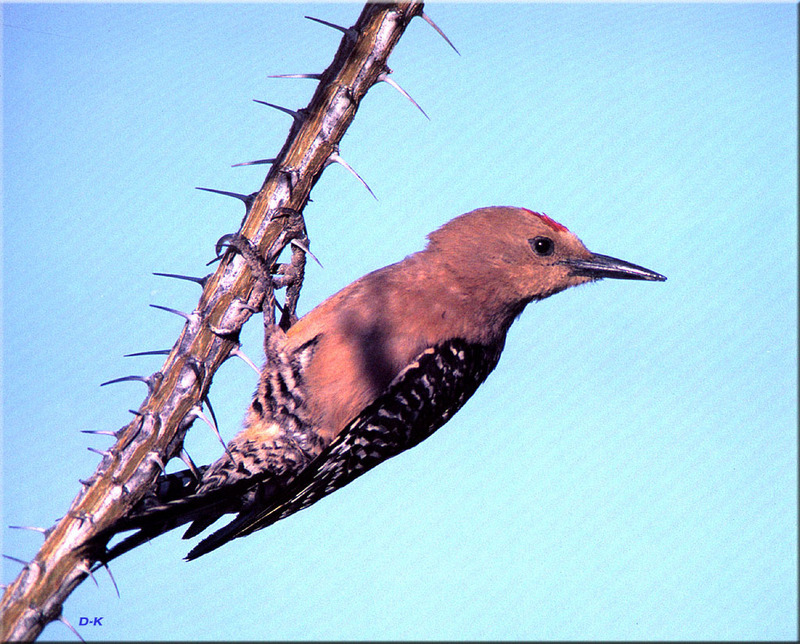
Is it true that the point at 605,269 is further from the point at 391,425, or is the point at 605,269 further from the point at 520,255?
the point at 391,425

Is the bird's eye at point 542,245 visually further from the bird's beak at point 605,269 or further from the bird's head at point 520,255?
the bird's beak at point 605,269

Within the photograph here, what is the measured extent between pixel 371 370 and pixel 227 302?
97 cm

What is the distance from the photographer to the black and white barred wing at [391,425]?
3180 millimetres

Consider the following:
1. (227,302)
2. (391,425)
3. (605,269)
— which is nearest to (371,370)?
(391,425)

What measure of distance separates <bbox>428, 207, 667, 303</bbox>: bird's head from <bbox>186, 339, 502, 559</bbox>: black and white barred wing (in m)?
0.39

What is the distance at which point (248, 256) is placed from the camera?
7.97 ft

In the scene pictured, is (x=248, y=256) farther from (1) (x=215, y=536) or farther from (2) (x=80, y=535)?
(1) (x=215, y=536)

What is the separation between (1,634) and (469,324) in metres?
2.29

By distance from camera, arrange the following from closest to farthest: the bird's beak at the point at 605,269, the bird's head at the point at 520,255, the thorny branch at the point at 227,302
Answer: the thorny branch at the point at 227,302 < the bird's head at the point at 520,255 < the bird's beak at the point at 605,269

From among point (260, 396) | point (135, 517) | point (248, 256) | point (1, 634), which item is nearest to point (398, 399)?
point (260, 396)

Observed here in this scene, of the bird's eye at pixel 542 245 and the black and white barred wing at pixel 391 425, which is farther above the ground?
the bird's eye at pixel 542 245

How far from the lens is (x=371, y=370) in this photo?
3223 mm

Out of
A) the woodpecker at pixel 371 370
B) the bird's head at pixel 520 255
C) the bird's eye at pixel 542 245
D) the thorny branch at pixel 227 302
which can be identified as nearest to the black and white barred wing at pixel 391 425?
the woodpecker at pixel 371 370

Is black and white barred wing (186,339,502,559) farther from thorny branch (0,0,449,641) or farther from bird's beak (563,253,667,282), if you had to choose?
thorny branch (0,0,449,641)
